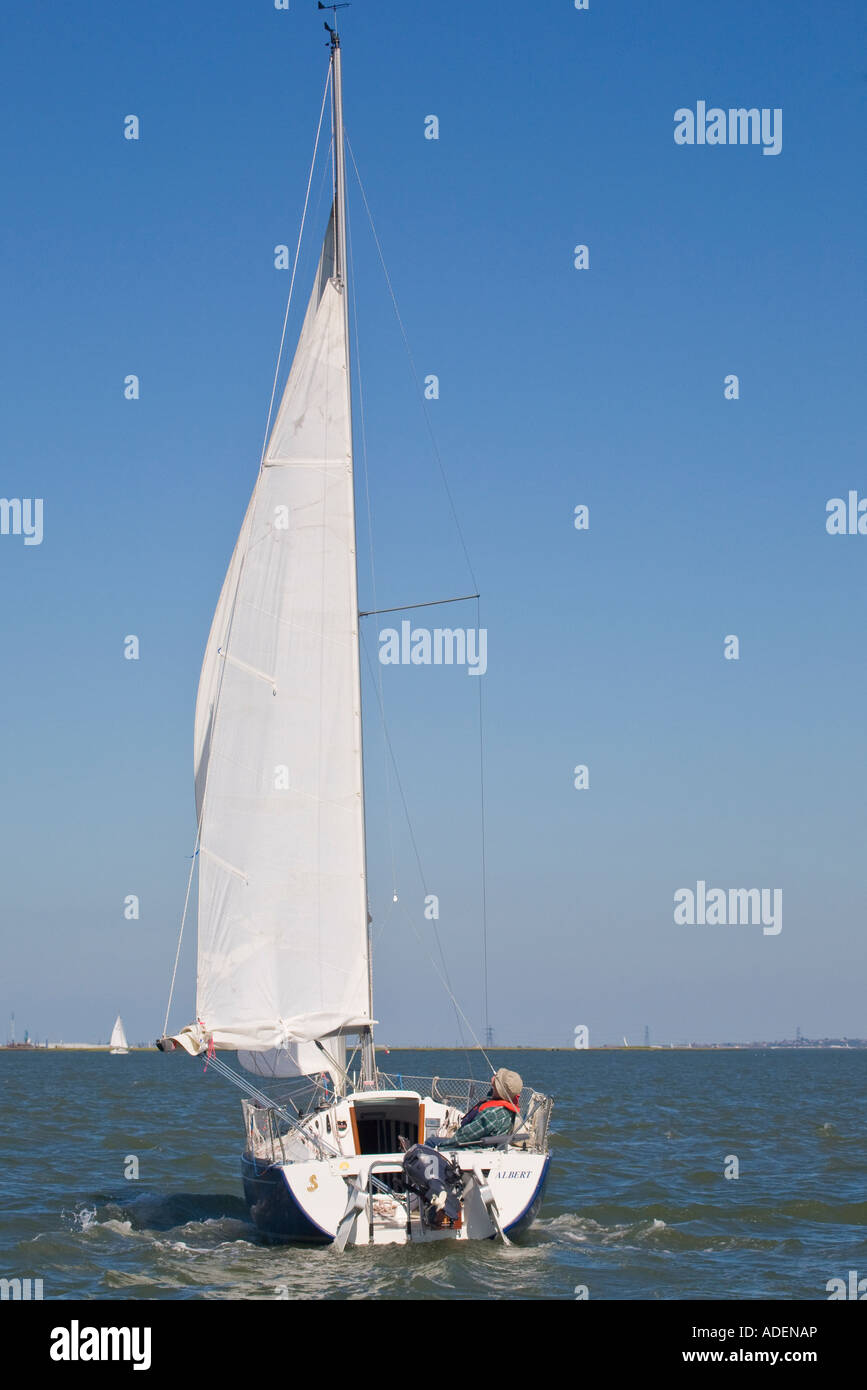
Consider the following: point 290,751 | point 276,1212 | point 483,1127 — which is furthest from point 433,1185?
point 290,751

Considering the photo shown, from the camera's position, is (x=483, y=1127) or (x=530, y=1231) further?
(x=530, y=1231)

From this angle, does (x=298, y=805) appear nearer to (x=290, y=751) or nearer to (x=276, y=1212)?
(x=290, y=751)

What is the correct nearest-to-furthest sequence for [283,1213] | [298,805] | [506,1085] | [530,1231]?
[283,1213] < [506,1085] < [530,1231] < [298,805]

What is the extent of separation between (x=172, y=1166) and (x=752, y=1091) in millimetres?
47498

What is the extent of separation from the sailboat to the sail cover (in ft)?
0.07

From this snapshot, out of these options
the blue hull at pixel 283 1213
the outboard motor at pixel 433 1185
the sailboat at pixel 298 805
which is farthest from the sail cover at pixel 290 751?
the outboard motor at pixel 433 1185

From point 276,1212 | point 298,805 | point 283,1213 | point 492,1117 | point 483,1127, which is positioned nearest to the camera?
point 283,1213

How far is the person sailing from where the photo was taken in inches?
698

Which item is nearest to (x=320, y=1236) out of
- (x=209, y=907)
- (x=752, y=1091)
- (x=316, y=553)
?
(x=209, y=907)

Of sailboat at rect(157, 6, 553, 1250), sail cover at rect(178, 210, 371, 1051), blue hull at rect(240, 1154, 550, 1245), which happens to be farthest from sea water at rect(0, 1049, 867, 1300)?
sail cover at rect(178, 210, 371, 1051)

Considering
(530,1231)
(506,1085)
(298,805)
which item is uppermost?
(298,805)

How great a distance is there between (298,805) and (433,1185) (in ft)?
20.6

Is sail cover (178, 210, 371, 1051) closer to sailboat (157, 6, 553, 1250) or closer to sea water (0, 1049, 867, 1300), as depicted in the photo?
sailboat (157, 6, 553, 1250)

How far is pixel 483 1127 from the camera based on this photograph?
17.8 metres
